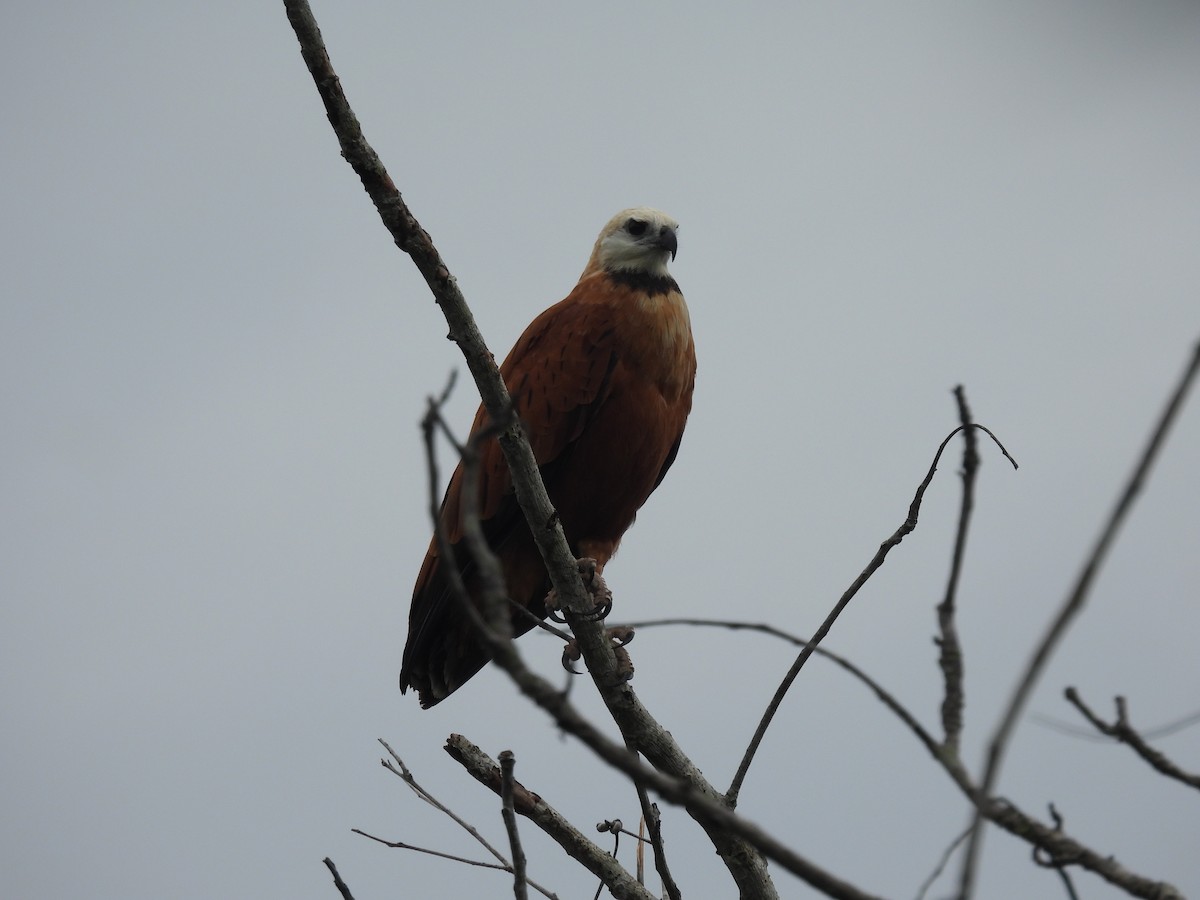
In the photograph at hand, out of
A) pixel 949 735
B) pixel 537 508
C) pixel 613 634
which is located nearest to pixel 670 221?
pixel 613 634

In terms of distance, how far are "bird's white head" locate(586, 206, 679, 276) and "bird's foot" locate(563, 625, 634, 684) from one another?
179cm

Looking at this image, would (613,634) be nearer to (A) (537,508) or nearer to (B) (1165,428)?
(A) (537,508)

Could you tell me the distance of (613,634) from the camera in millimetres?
4734

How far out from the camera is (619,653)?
4285mm

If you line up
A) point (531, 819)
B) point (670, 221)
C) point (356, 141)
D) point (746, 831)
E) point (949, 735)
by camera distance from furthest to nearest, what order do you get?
point (670, 221)
point (531, 819)
point (356, 141)
point (949, 735)
point (746, 831)

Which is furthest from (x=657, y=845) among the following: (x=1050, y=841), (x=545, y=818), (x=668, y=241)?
(x=668, y=241)

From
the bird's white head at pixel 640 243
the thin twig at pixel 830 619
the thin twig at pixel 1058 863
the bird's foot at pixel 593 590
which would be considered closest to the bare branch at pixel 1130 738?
the thin twig at pixel 1058 863

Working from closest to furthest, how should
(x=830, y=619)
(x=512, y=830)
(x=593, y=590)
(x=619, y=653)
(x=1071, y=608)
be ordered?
(x=1071, y=608) → (x=512, y=830) → (x=830, y=619) → (x=619, y=653) → (x=593, y=590)

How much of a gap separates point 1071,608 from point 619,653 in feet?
10.0

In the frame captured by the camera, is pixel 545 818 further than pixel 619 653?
No

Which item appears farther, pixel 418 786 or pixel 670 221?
pixel 670 221

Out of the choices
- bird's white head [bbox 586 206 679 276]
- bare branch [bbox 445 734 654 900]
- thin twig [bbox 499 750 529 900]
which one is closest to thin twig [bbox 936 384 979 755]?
thin twig [bbox 499 750 529 900]

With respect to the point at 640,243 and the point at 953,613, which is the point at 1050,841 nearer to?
the point at 953,613

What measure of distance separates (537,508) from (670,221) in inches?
110
